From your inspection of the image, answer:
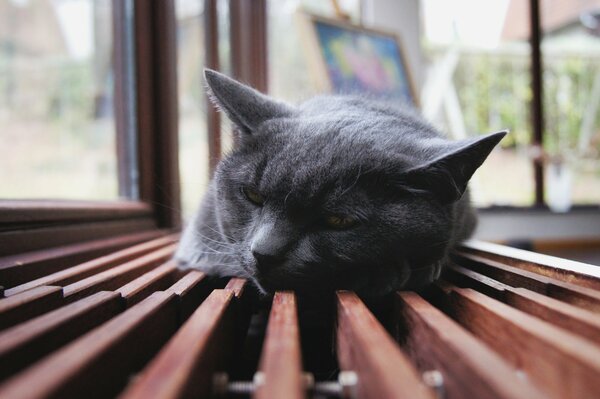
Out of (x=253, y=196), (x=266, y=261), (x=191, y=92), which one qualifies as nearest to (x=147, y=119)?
(x=191, y=92)

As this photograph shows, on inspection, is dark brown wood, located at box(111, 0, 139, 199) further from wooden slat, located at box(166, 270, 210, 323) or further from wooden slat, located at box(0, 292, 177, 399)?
wooden slat, located at box(0, 292, 177, 399)

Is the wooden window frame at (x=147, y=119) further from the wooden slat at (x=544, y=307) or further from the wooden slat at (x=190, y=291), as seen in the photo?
the wooden slat at (x=544, y=307)

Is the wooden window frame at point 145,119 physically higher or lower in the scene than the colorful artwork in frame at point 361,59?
lower

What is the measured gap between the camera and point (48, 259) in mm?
949

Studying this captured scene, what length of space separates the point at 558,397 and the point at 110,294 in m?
0.53

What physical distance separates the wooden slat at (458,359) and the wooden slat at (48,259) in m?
0.54

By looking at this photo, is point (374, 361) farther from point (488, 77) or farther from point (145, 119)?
point (488, 77)

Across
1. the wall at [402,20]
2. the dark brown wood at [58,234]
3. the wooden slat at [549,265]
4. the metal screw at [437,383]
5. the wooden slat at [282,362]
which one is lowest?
the metal screw at [437,383]

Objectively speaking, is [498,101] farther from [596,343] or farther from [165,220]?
[596,343]

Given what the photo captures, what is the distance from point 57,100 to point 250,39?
169 centimetres

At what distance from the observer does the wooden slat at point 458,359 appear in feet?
1.22

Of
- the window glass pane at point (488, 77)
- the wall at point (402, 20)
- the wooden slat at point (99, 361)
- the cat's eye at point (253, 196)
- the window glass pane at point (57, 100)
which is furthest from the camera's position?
the window glass pane at point (488, 77)

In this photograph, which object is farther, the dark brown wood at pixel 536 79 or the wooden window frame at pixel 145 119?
the dark brown wood at pixel 536 79

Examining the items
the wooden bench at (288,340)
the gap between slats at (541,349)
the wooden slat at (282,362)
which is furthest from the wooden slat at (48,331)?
the gap between slats at (541,349)
